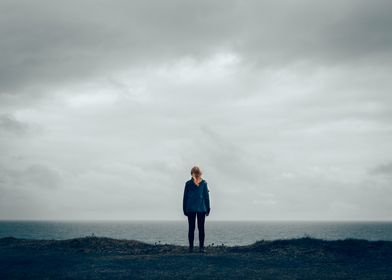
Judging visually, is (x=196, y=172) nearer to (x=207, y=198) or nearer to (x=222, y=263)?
(x=207, y=198)

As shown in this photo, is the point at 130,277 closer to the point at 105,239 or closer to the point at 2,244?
the point at 105,239

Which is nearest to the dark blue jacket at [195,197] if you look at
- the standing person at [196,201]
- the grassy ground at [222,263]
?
the standing person at [196,201]

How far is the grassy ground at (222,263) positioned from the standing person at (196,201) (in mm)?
1037

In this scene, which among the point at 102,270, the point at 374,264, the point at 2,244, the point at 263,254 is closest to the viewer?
the point at 102,270

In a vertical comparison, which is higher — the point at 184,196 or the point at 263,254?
the point at 184,196

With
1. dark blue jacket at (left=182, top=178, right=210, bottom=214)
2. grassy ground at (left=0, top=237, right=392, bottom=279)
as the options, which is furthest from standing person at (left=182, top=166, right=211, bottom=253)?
grassy ground at (left=0, top=237, right=392, bottom=279)

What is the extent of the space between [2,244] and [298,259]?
39.4ft

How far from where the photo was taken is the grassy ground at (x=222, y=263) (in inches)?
370

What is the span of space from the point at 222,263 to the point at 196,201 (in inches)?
121

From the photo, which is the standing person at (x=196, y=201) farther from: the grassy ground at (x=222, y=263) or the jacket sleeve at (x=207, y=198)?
the grassy ground at (x=222, y=263)

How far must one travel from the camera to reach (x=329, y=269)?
10094mm

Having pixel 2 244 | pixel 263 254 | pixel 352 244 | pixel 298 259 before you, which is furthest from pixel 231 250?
pixel 2 244

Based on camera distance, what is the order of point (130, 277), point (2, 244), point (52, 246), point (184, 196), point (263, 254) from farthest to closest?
point (2, 244) < point (52, 246) < point (184, 196) < point (263, 254) < point (130, 277)

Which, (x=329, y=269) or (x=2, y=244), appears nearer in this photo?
(x=329, y=269)
